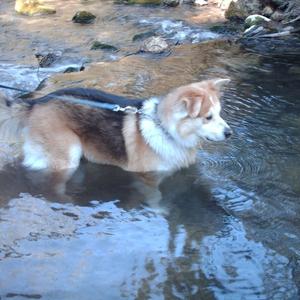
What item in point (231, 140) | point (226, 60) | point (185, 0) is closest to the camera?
point (231, 140)

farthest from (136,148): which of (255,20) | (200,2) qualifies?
(200,2)

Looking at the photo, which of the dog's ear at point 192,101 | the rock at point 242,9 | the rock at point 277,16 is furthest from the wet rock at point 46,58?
the rock at point 277,16

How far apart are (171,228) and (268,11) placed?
1172cm

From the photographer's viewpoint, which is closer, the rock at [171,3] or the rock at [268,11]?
the rock at [268,11]

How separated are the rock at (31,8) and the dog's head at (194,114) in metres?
11.9

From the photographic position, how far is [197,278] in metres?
4.68

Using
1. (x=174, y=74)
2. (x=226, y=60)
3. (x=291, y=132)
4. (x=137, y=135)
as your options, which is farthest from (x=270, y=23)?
(x=137, y=135)

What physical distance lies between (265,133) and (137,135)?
228 cm

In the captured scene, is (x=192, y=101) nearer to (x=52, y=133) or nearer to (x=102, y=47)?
(x=52, y=133)

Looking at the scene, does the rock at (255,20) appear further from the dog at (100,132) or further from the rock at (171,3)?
the dog at (100,132)

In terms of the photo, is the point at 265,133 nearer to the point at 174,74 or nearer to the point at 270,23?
the point at 174,74

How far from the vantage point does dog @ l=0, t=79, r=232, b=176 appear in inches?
247

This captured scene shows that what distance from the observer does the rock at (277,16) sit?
1494 centimetres

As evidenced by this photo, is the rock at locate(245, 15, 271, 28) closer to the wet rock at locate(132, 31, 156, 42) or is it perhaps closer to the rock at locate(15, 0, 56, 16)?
the wet rock at locate(132, 31, 156, 42)
